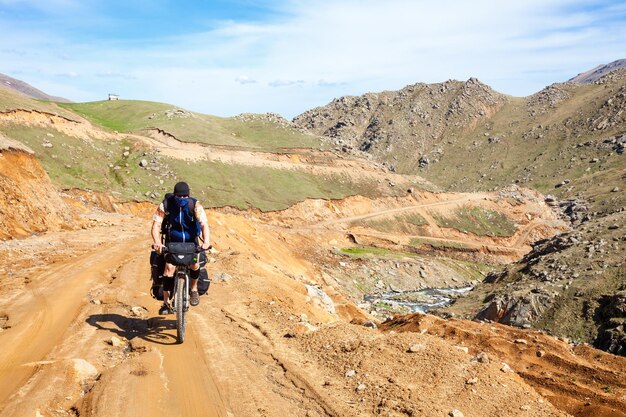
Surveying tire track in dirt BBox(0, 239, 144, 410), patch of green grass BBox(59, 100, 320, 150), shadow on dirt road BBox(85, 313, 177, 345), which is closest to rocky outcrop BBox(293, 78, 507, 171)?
patch of green grass BBox(59, 100, 320, 150)

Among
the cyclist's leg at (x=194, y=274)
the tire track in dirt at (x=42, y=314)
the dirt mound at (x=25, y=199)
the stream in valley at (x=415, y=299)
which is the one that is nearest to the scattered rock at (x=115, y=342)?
the tire track in dirt at (x=42, y=314)

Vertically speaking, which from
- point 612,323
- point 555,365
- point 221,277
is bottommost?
point 612,323

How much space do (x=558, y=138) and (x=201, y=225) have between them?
16536 centimetres

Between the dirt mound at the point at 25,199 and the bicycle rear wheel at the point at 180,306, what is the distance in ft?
66.1

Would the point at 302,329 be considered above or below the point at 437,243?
above

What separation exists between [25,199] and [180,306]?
24714 mm

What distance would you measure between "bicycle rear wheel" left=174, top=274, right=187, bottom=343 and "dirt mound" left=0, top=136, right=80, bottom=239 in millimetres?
20160

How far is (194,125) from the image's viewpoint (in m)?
102

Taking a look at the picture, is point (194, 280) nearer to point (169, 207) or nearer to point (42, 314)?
point (169, 207)

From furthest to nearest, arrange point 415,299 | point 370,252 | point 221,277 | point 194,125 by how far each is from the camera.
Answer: point 194,125, point 370,252, point 415,299, point 221,277

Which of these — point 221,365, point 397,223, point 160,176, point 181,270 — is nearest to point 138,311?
point 181,270

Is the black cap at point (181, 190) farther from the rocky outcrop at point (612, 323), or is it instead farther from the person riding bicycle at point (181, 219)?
the rocky outcrop at point (612, 323)

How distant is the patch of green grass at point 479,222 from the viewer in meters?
91.8

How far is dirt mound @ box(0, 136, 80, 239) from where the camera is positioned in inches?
1086
